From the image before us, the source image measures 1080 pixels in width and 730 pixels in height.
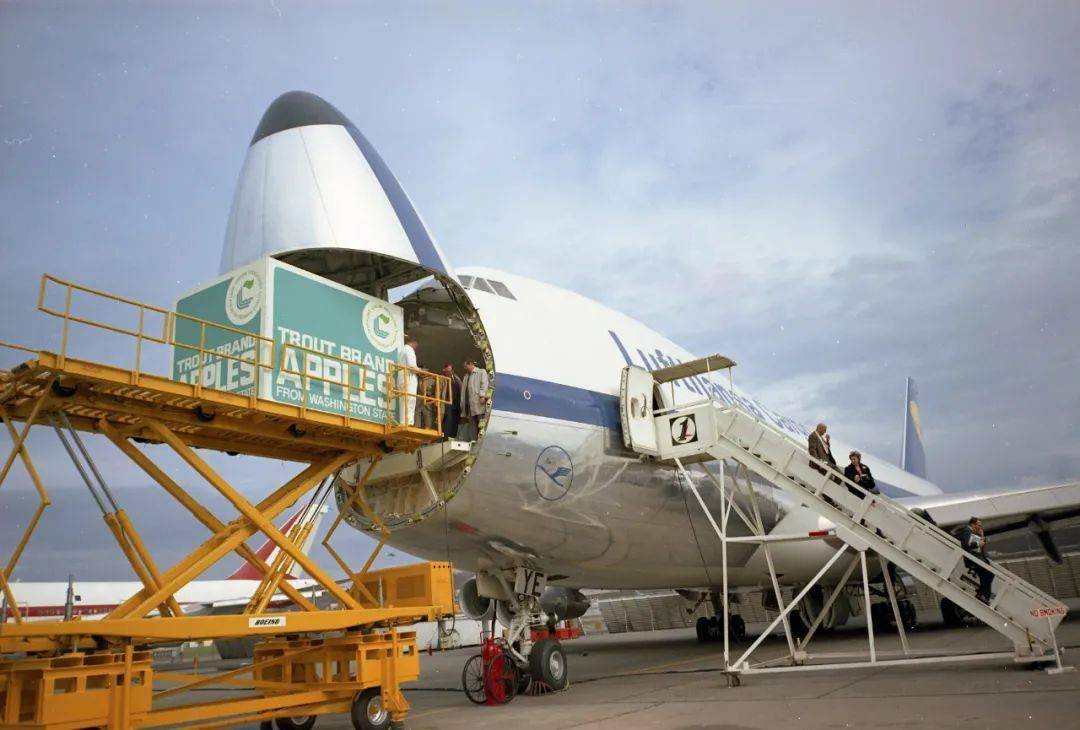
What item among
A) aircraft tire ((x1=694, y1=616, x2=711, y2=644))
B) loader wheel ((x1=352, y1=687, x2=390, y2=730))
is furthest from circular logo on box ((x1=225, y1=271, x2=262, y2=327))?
aircraft tire ((x1=694, y1=616, x2=711, y2=644))

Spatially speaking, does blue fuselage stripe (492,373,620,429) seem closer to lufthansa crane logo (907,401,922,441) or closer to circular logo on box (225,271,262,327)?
circular logo on box (225,271,262,327)

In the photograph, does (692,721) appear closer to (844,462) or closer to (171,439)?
(171,439)

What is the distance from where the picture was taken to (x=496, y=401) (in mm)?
9125

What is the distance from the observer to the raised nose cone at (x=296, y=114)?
8773 mm

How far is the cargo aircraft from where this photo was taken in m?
8.29

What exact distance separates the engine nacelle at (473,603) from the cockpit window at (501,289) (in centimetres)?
429

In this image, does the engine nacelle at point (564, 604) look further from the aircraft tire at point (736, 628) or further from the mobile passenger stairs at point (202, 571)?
the mobile passenger stairs at point (202, 571)

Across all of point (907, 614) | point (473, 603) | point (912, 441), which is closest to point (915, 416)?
point (912, 441)

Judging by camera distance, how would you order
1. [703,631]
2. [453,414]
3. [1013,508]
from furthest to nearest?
1. [703,631]
2. [1013,508]
3. [453,414]

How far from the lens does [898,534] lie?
10.3 m

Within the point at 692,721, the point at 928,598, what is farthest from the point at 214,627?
the point at 928,598

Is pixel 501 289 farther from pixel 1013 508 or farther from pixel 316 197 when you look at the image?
pixel 1013 508

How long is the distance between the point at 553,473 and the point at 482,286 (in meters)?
2.59

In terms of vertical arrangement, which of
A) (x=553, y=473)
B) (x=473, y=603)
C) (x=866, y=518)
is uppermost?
(x=553, y=473)
